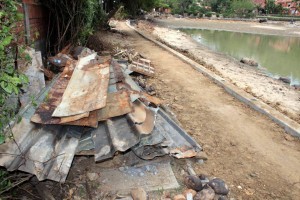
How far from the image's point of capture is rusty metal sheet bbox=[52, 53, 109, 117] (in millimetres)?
3826

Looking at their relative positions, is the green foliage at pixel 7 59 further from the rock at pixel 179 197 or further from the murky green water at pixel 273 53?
the murky green water at pixel 273 53

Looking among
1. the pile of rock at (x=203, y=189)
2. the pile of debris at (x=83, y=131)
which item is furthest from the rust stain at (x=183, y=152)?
the pile of rock at (x=203, y=189)

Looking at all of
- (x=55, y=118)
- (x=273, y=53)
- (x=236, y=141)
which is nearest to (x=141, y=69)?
(x=236, y=141)

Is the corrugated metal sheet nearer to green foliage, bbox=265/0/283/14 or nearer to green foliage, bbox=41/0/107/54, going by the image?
green foliage, bbox=41/0/107/54

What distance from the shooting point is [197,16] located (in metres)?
52.8

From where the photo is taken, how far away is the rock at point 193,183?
12.4 feet

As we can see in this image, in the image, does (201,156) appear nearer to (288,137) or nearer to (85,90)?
(85,90)

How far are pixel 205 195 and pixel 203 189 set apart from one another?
0.37 ft

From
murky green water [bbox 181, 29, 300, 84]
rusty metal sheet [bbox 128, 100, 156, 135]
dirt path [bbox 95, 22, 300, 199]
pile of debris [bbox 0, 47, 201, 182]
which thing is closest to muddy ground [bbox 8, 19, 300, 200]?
dirt path [bbox 95, 22, 300, 199]

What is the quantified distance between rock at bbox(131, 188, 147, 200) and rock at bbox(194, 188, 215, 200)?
62cm

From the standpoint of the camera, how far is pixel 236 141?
5.32 meters

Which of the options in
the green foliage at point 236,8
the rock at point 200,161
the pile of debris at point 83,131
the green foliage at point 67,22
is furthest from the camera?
the green foliage at point 236,8

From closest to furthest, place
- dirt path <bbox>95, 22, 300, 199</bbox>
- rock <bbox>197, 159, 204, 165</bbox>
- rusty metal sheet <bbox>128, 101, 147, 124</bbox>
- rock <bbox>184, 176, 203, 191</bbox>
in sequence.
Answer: rock <bbox>184, 176, 203, 191</bbox>, rusty metal sheet <bbox>128, 101, 147, 124</bbox>, dirt path <bbox>95, 22, 300, 199</bbox>, rock <bbox>197, 159, 204, 165</bbox>

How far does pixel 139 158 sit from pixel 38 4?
17.9 feet
